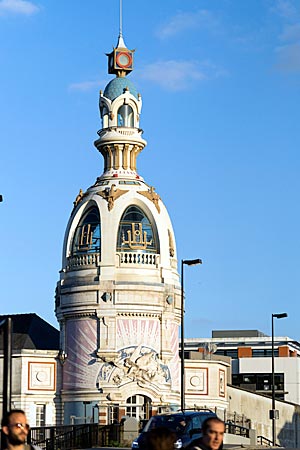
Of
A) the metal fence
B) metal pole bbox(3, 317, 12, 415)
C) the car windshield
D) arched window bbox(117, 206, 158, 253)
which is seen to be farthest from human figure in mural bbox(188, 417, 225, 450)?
arched window bbox(117, 206, 158, 253)

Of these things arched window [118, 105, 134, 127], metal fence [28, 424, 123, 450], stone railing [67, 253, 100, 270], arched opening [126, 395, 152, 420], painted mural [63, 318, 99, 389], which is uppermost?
arched window [118, 105, 134, 127]

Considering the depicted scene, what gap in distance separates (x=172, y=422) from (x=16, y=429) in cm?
2238

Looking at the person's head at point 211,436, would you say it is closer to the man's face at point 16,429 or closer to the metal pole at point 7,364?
the man's face at point 16,429

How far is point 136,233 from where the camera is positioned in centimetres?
7050

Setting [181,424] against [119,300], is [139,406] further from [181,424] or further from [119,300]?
[181,424]

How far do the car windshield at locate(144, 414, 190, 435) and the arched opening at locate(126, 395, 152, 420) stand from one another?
34.3 m

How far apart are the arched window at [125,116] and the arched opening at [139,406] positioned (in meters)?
16.8

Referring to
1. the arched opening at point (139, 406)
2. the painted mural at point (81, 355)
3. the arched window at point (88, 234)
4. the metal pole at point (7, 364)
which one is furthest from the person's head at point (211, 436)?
the arched window at point (88, 234)

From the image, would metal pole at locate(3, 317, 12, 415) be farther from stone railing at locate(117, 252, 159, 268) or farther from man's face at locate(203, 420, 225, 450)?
stone railing at locate(117, 252, 159, 268)

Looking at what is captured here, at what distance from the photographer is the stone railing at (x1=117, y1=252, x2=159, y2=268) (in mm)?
70125

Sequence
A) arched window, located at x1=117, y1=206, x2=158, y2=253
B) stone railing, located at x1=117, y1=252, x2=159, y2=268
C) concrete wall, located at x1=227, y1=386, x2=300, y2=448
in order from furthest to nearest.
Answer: concrete wall, located at x1=227, y1=386, x2=300, y2=448
arched window, located at x1=117, y1=206, x2=158, y2=253
stone railing, located at x1=117, y1=252, x2=159, y2=268

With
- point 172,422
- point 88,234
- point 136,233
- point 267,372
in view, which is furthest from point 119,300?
point 267,372

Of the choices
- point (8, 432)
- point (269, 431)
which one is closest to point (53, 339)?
point (269, 431)

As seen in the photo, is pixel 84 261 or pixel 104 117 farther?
pixel 104 117
